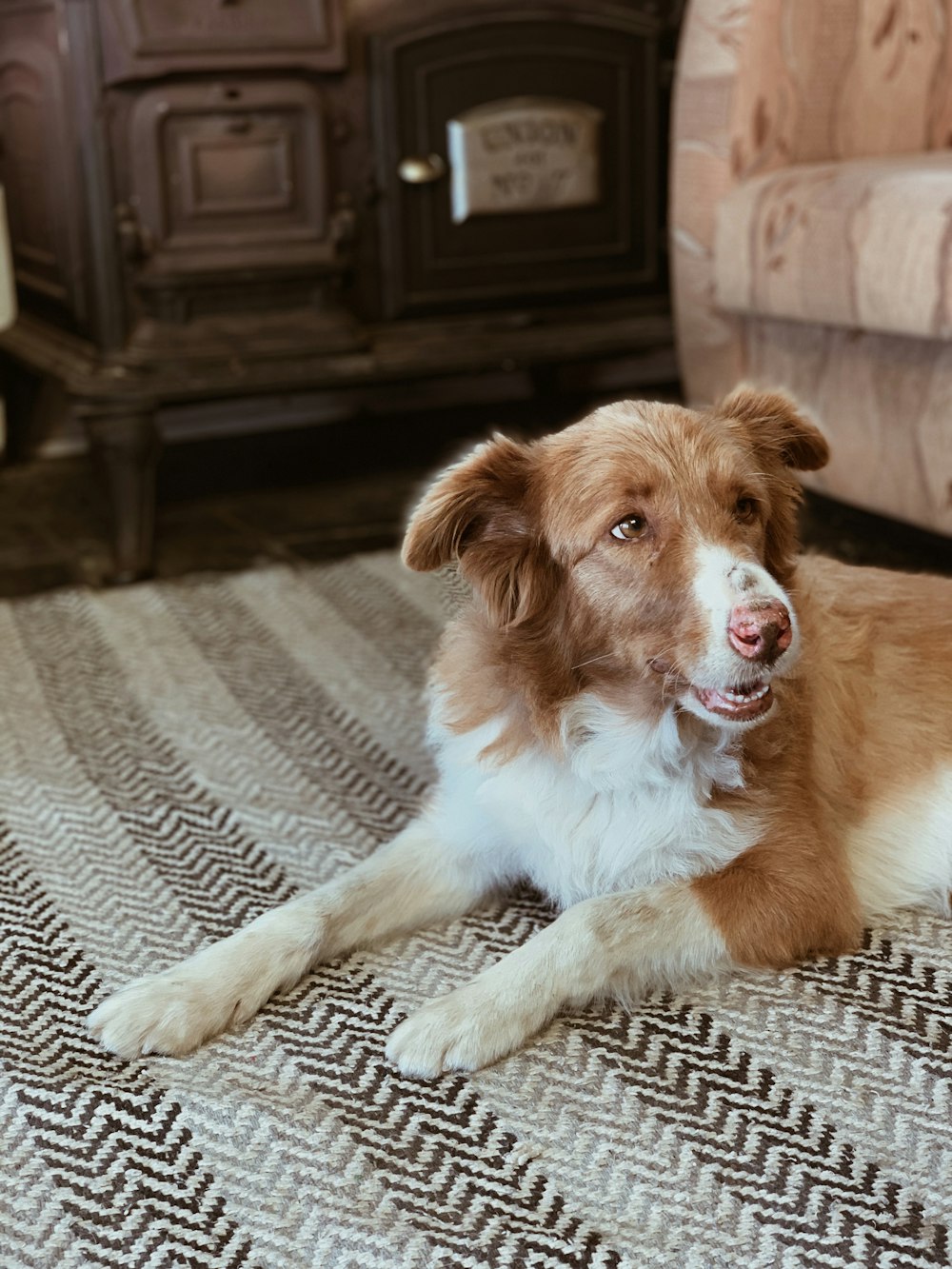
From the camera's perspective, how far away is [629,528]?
1.74 meters

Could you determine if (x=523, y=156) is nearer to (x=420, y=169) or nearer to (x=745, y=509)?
(x=420, y=169)

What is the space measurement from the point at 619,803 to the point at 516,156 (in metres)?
2.51

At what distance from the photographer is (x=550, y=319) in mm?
4023

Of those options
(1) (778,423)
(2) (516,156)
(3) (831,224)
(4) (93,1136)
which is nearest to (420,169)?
(2) (516,156)

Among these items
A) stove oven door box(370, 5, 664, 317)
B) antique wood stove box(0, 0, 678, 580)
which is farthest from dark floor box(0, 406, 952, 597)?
stove oven door box(370, 5, 664, 317)

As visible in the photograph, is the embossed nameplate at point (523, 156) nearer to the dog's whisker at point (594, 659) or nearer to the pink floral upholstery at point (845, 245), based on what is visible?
the pink floral upholstery at point (845, 245)

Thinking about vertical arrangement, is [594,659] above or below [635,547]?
below

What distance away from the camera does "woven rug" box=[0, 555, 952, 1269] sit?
140 centimetres

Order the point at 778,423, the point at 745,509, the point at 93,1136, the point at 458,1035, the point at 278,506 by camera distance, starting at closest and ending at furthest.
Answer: the point at 93,1136 → the point at 458,1035 → the point at 745,509 → the point at 778,423 → the point at 278,506

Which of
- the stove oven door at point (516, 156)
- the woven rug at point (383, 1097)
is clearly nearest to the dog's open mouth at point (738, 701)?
the woven rug at point (383, 1097)

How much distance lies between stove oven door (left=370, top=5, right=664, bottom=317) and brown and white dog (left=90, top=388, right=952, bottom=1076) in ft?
6.92

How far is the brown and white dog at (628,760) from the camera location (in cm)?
169

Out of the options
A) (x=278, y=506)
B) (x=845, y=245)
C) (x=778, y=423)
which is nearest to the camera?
(x=778, y=423)

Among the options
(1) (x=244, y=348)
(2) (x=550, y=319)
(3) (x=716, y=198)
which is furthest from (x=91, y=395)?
(3) (x=716, y=198)
